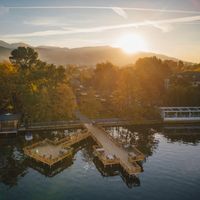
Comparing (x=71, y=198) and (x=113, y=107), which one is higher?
(x=113, y=107)

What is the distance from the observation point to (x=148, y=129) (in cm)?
7156

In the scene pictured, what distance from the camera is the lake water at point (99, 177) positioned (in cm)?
3900

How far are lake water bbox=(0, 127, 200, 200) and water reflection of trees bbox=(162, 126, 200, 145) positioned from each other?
9.31ft

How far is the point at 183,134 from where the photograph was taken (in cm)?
6788

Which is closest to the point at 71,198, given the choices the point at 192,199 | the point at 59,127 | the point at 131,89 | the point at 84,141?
the point at 192,199

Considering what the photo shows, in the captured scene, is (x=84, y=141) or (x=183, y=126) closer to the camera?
(x=84, y=141)

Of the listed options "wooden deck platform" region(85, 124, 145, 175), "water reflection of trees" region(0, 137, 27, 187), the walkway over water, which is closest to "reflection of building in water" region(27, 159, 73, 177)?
"water reflection of trees" region(0, 137, 27, 187)

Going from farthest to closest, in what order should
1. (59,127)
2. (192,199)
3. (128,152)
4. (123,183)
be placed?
(59,127)
(128,152)
(123,183)
(192,199)

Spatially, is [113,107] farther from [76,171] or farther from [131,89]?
[76,171]

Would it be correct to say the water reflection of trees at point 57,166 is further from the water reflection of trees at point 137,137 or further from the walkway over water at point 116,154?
the walkway over water at point 116,154

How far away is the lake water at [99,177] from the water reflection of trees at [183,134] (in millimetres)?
2837

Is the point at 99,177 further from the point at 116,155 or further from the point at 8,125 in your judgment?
the point at 8,125

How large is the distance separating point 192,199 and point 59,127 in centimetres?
4156

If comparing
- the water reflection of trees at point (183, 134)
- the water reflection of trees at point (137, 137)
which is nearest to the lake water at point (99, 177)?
the water reflection of trees at point (137, 137)
